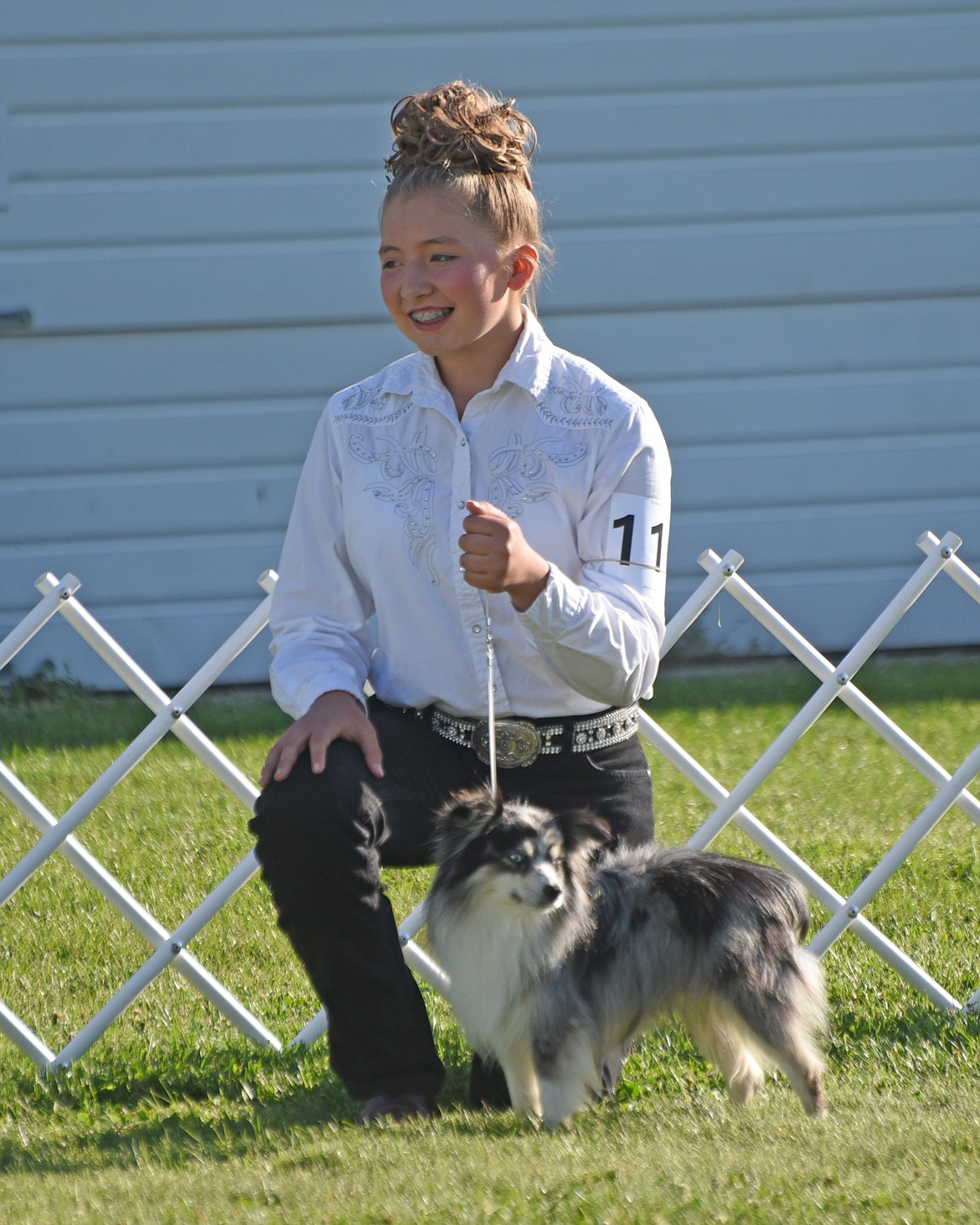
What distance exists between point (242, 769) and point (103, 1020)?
1.91 m

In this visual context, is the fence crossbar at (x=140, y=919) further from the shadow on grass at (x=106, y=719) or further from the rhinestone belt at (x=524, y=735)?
the shadow on grass at (x=106, y=719)

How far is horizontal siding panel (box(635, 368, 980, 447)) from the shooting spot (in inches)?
271

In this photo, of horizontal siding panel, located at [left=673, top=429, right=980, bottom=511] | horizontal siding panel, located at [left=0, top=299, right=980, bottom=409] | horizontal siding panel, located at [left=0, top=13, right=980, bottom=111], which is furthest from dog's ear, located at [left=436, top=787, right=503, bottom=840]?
horizontal siding panel, located at [left=0, top=13, right=980, bottom=111]

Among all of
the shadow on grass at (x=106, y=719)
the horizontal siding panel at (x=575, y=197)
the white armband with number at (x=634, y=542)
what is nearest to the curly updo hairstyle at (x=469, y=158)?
the white armband with number at (x=634, y=542)

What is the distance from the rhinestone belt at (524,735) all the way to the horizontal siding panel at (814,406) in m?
4.23

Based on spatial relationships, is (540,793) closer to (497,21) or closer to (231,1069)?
(231,1069)

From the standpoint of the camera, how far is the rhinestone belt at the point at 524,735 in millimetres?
2732

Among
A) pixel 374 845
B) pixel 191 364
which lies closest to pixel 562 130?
pixel 191 364

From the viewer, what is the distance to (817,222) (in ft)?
22.4

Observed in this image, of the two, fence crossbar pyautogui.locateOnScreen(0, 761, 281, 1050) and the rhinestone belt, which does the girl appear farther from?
fence crossbar pyautogui.locateOnScreen(0, 761, 281, 1050)

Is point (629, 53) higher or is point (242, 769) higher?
point (629, 53)

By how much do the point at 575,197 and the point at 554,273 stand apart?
328 mm

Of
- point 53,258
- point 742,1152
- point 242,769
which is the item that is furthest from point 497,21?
point 742,1152

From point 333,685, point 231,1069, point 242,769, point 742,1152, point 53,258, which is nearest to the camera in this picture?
point 742,1152
